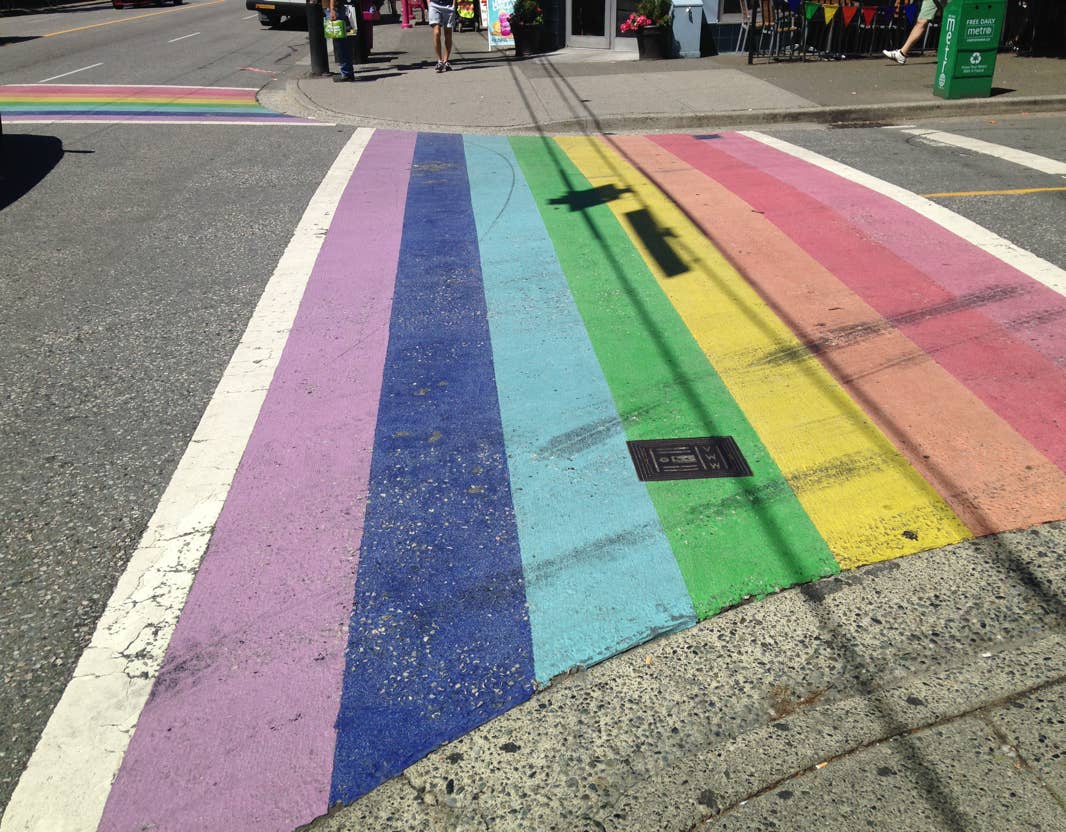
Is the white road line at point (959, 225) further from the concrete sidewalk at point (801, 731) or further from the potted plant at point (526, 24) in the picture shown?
the potted plant at point (526, 24)

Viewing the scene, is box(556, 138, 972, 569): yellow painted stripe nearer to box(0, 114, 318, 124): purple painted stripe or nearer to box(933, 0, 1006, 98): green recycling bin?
box(933, 0, 1006, 98): green recycling bin

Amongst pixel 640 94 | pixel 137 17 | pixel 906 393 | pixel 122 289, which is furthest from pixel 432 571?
pixel 137 17

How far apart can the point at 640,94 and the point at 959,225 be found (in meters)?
7.37

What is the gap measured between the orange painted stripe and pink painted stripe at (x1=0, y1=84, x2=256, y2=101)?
35.6ft

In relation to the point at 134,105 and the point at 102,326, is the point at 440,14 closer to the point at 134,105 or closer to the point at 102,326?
the point at 134,105

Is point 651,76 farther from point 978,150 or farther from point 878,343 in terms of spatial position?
point 878,343

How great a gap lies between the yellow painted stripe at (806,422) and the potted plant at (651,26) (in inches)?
440

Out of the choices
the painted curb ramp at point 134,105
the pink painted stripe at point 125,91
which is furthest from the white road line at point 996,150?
the pink painted stripe at point 125,91

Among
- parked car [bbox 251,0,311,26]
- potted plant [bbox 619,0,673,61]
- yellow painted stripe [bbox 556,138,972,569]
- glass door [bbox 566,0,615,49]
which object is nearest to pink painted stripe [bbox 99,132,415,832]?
yellow painted stripe [bbox 556,138,972,569]

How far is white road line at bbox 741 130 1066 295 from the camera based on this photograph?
257 inches

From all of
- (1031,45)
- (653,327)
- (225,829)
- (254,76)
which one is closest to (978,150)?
(653,327)

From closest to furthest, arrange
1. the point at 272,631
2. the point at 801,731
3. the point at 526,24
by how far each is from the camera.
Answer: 1. the point at 801,731
2. the point at 272,631
3. the point at 526,24

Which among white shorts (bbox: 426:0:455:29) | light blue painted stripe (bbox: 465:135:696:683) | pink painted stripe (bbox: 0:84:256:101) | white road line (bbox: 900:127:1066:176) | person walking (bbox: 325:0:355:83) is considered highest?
white shorts (bbox: 426:0:455:29)

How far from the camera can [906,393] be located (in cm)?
496
